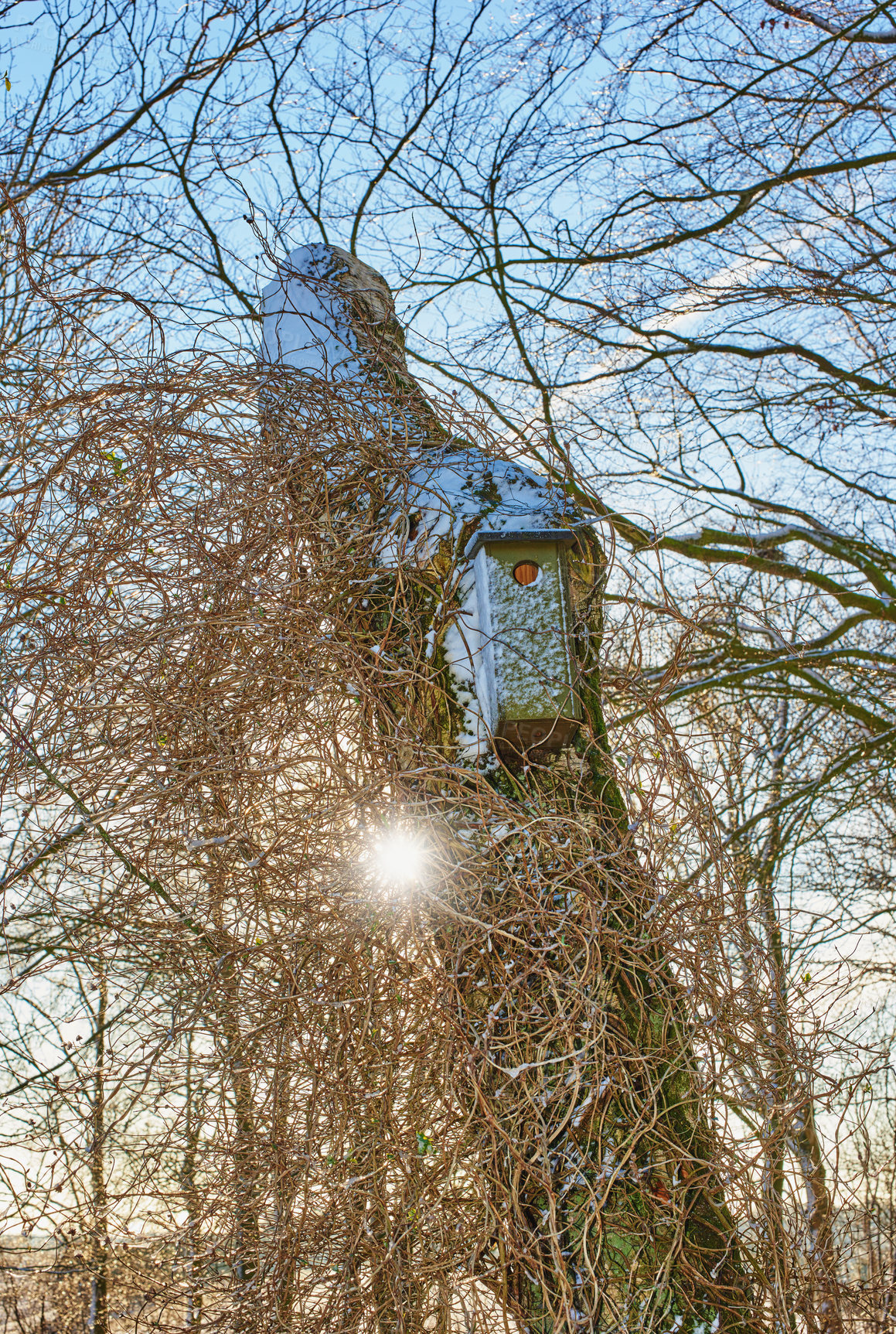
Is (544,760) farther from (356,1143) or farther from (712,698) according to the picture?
(712,698)

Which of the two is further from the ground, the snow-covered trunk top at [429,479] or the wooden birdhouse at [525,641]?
the snow-covered trunk top at [429,479]

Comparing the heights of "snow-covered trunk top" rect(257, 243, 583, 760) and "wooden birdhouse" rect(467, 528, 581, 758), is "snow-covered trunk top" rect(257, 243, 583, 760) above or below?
above

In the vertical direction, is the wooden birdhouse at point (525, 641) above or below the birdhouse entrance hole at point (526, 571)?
below

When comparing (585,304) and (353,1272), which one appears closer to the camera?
(353,1272)

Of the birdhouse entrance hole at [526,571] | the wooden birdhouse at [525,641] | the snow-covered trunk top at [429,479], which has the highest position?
the snow-covered trunk top at [429,479]

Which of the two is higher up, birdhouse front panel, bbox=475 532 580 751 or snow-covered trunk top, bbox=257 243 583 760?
snow-covered trunk top, bbox=257 243 583 760

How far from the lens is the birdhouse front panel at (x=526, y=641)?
1.94m

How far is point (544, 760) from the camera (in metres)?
1.98

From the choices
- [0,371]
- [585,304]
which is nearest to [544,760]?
[0,371]

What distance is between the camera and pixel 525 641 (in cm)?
197

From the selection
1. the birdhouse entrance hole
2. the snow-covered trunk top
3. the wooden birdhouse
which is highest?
the snow-covered trunk top

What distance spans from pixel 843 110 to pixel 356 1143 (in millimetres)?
4167

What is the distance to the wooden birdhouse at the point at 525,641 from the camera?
6.37 ft

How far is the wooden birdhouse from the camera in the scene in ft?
6.37
